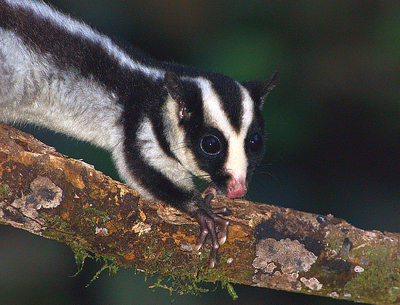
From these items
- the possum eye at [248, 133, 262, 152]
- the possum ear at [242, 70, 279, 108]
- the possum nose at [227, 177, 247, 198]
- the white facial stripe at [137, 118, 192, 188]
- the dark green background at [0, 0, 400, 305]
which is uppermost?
the dark green background at [0, 0, 400, 305]

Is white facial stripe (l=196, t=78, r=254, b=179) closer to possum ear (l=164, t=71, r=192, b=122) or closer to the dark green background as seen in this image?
possum ear (l=164, t=71, r=192, b=122)

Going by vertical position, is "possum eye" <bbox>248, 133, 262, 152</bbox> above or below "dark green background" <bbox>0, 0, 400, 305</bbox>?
below

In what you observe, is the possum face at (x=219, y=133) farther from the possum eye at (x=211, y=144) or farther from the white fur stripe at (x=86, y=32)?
the white fur stripe at (x=86, y=32)

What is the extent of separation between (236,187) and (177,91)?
0.91 meters

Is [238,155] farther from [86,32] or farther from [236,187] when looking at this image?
[86,32]

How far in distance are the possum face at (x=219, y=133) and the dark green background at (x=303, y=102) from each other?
197 cm

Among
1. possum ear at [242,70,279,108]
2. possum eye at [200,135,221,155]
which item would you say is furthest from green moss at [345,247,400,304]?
possum ear at [242,70,279,108]

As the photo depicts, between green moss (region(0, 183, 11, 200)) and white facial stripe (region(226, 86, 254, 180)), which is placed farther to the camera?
white facial stripe (region(226, 86, 254, 180))

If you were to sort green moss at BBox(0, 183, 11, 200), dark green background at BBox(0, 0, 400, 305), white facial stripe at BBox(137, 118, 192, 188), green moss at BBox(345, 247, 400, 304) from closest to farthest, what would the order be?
green moss at BBox(0, 183, 11, 200), green moss at BBox(345, 247, 400, 304), white facial stripe at BBox(137, 118, 192, 188), dark green background at BBox(0, 0, 400, 305)

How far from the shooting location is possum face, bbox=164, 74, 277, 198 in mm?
3137

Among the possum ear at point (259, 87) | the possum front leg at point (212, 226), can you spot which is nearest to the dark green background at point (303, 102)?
the possum ear at point (259, 87)

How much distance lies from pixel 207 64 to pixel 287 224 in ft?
11.0

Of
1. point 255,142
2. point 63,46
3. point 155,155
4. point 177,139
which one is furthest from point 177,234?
point 63,46

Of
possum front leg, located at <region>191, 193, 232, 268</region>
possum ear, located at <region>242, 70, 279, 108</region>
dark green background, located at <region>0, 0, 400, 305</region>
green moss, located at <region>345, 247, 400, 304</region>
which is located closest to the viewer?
possum front leg, located at <region>191, 193, 232, 268</region>
